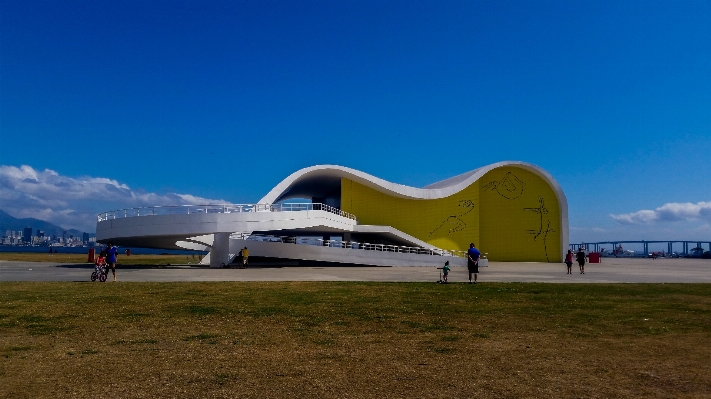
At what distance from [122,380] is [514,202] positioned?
40.6 meters

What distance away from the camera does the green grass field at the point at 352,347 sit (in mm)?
4852

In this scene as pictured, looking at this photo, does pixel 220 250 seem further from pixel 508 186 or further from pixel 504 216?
pixel 508 186

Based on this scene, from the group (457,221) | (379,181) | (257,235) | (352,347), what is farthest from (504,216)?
(352,347)

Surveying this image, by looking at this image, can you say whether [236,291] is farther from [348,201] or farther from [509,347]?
[348,201]

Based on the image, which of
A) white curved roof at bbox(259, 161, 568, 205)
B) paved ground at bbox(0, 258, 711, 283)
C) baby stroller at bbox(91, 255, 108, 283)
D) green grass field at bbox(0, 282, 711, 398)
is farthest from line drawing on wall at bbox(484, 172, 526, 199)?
baby stroller at bbox(91, 255, 108, 283)

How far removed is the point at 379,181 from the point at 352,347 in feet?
105

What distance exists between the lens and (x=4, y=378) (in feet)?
16.5

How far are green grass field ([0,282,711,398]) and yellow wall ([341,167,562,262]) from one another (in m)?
29.9

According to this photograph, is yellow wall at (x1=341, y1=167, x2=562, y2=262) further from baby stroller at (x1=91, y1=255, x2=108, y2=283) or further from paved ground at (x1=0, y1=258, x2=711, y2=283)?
baby stroller at (x1=91, y1=255, x2=108, y2=283)

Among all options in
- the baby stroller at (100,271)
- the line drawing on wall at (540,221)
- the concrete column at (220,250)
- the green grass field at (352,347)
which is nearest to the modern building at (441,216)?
the line drawing on wall at (540,221)

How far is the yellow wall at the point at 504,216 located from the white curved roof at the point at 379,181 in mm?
960

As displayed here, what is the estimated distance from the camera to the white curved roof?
3559 cm

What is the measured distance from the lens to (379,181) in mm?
38406

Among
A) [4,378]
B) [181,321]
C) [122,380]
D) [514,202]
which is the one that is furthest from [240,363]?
[514,202]
